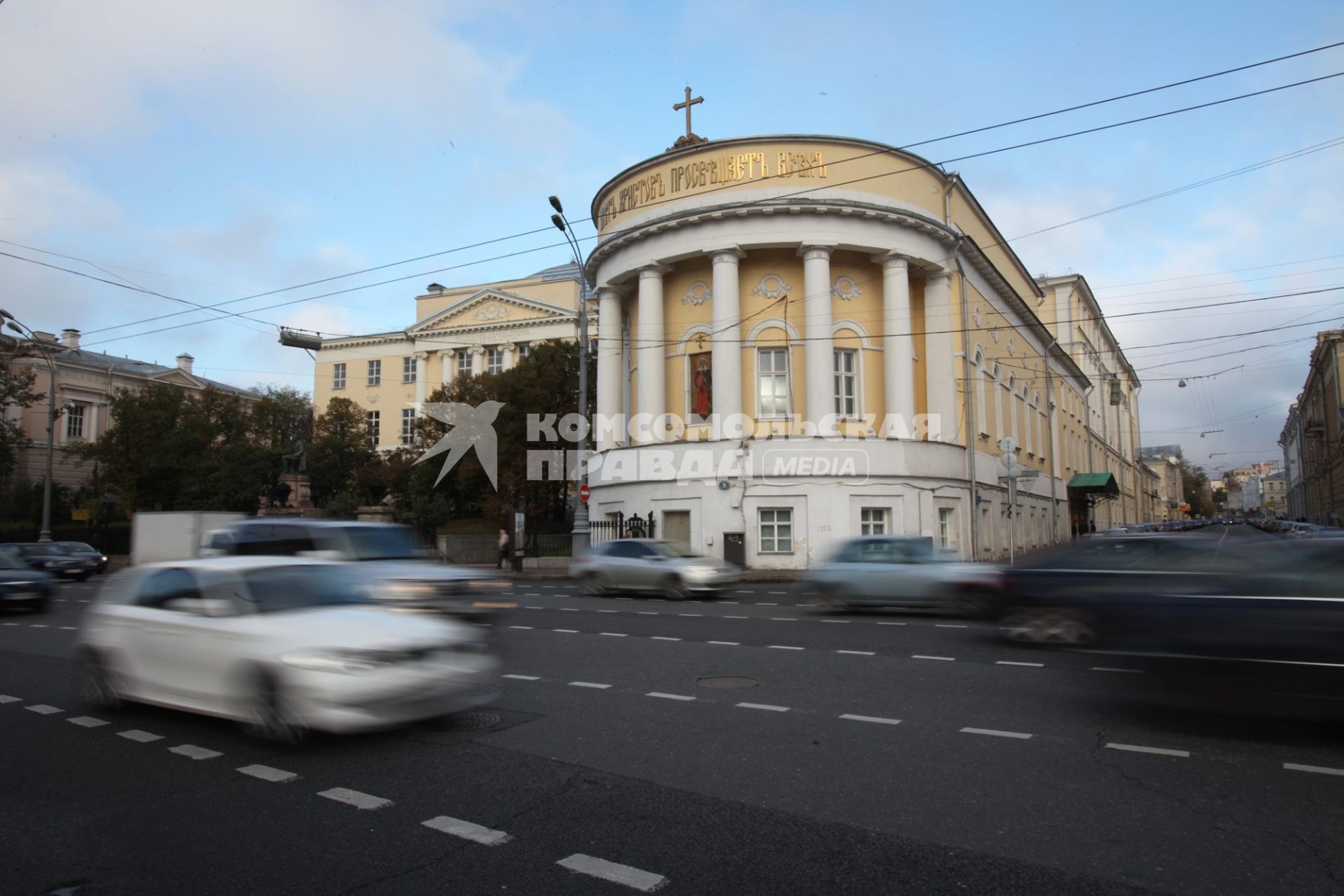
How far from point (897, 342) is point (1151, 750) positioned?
23.6 metres

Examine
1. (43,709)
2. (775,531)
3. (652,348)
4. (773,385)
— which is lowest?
(43,709)

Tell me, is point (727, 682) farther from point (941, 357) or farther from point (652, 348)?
point (941, 357)

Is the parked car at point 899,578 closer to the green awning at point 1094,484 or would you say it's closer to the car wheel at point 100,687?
the car wheel at point 100,687

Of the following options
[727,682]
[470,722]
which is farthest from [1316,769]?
[470,722]

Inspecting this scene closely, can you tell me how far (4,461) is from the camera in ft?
166

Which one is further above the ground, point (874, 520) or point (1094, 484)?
point (1094, 484)

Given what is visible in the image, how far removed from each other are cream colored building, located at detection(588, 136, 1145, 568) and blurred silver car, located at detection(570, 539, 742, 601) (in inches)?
274

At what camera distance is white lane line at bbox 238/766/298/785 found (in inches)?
230

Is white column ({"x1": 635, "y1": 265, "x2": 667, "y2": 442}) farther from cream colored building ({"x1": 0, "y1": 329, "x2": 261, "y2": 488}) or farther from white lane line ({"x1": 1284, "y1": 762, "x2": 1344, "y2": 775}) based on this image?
cream colored building ({"x1": 0, "y1": 329, "x2": 261, "y2": 488})

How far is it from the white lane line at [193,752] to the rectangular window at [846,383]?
79.8 ft

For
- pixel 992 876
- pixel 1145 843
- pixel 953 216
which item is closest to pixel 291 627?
pixel 992 876

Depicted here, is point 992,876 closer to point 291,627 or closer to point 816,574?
point 291,627

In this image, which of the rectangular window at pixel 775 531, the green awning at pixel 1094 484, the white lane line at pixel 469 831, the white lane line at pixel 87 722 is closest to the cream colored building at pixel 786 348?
the rectangular window at pixel 775 531

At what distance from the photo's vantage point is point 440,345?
207 ft
